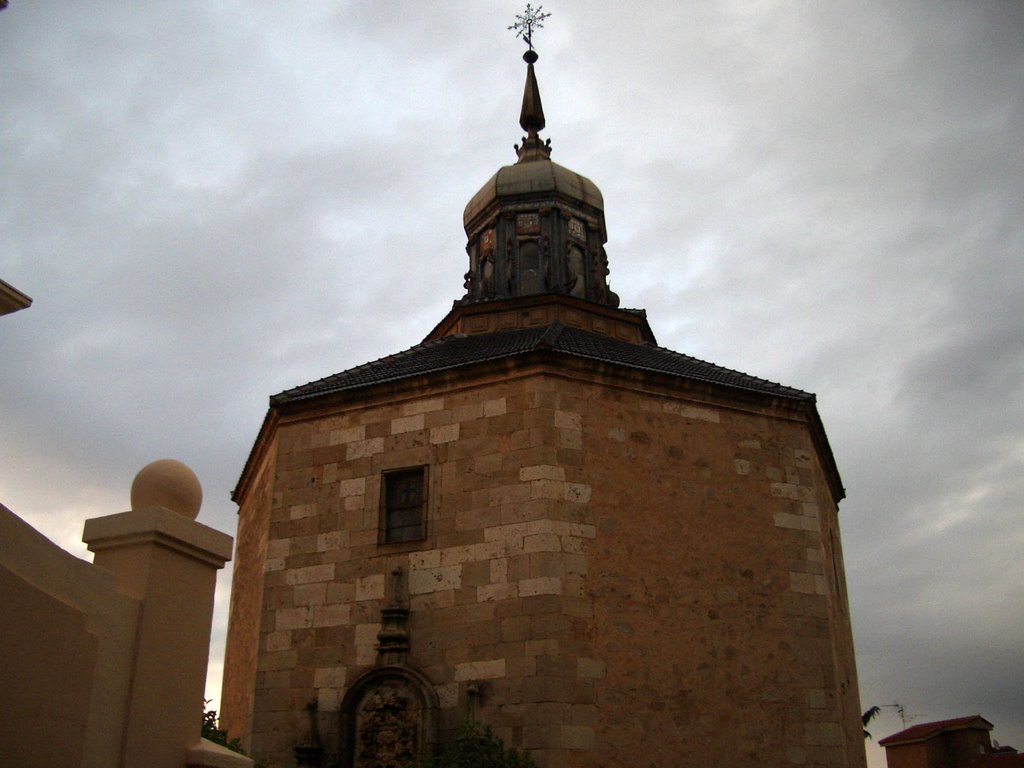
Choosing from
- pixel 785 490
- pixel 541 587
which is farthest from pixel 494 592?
pixel 785 490

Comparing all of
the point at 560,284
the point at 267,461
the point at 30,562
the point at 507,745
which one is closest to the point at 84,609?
the point at 30,562

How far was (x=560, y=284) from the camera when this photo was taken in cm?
1841

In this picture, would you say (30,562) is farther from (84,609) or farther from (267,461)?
(267,461)

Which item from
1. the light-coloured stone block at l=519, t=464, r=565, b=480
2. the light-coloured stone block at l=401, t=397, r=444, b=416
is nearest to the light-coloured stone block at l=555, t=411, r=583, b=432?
the light-coloured stone block at l=519, t=464, r=565, b=480

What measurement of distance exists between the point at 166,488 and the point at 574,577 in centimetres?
621

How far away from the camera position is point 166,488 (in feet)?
24.2

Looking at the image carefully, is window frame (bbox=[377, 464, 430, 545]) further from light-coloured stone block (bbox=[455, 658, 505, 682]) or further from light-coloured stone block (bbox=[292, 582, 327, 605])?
light-coloured stone block (bbox=[455, 658, 505, 682])

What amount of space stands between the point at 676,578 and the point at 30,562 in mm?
8325

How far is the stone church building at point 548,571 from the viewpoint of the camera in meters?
12.3

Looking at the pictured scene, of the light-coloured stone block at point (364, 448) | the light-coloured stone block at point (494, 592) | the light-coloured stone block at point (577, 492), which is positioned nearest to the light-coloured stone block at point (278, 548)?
the light-coloured stone block at point (364, 448)

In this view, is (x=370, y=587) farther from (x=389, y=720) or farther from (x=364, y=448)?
(x=364, y=448)

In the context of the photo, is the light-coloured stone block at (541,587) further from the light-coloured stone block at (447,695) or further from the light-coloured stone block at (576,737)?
the light-coloured stone block at (576,737)

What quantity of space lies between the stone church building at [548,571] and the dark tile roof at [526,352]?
0.29 ft

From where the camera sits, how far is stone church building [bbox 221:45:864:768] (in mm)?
12297
